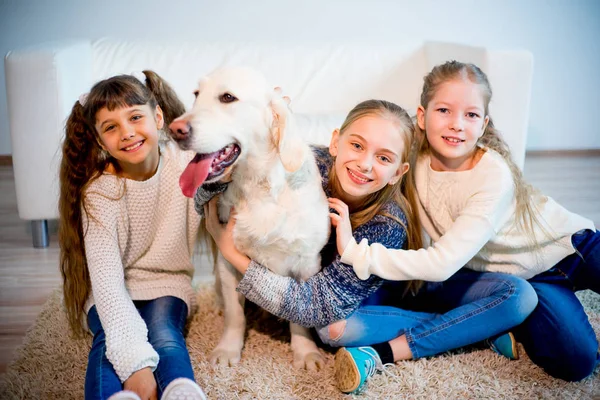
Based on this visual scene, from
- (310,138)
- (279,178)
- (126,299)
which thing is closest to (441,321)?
(279,178)

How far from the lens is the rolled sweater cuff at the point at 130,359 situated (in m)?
1.25

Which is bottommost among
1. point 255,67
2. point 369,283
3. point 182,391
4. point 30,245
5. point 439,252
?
point 30,245

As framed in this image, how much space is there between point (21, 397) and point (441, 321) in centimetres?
105

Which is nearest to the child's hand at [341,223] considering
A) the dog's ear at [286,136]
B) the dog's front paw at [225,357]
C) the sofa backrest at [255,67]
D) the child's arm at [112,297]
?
the dog's ear at [286,136]

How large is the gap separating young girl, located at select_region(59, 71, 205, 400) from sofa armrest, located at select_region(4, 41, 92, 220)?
62cm

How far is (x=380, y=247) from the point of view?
139cm

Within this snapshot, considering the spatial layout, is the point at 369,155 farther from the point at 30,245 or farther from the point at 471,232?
the point at 30,245

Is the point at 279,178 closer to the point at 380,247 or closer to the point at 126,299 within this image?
the point at 380,247

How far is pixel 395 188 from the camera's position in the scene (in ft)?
4.94

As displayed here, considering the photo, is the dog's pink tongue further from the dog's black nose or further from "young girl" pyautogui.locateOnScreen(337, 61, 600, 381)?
"young girl" pyautogui.locateOnScreen(337, 61, 600, 381)

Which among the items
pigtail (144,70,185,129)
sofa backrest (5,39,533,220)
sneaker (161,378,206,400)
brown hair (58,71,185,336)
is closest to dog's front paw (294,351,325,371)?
sneaker (161,378,206,400)

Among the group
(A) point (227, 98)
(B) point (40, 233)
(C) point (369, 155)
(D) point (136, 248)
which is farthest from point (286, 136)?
(B) point (40, 233)

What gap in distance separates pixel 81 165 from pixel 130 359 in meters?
0.55

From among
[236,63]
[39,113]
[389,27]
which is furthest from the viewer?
[389,27]
